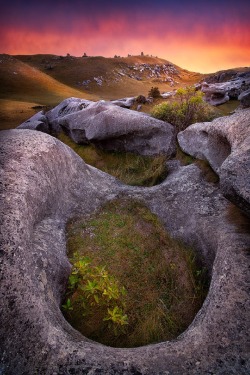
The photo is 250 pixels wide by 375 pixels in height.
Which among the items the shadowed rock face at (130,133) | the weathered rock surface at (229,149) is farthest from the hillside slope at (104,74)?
the weathered rock surface at (229,149)

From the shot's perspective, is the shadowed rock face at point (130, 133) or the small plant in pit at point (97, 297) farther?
the shadowed rock face at point (130, 133)

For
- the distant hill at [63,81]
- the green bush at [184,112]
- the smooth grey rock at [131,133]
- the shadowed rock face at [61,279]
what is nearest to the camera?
the shadowed rock face at [61,279]

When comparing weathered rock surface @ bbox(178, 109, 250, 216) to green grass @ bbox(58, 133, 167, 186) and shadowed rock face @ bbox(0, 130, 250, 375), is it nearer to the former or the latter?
shadowed rock face @ bbox(0, 130, 250, 375)

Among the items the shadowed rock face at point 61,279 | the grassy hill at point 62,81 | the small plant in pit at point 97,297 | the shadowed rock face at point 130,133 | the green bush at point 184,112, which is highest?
the grassy hill at point 62,81

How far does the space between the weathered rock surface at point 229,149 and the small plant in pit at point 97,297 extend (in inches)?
107

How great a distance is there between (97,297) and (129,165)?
7.41 meters

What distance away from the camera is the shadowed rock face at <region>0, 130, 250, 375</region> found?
9.70 feet

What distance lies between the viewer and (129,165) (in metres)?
10.9

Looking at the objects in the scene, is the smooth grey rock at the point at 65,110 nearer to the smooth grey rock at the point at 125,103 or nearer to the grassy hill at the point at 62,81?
the smooth grey rock at the point at 125,103

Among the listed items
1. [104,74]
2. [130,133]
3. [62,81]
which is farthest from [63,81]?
[130,133]

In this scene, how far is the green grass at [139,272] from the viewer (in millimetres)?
4164

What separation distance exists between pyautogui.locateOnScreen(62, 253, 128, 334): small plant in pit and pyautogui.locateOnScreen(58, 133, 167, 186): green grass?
16.1ft

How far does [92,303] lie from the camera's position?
4.27 metres

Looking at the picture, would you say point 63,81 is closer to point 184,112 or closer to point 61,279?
point 184,112
